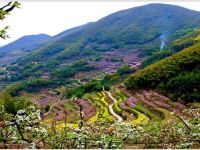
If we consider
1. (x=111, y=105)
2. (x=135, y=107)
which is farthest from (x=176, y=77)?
(x=111, y=105)

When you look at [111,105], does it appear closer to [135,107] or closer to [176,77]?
[135,107]

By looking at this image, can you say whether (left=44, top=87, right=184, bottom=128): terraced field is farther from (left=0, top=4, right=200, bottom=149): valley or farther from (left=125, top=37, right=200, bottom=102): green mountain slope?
(left=125, top=37, right=200, bottom=102): green mountain slope

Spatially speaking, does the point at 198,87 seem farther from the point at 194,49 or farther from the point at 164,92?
the point at 194,49

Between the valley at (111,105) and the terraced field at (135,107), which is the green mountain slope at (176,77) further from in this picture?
the terraced field at (135,107)

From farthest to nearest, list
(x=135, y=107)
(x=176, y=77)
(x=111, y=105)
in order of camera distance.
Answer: (x=111, y=105), (x=176, y=77), (x=135, y=107)

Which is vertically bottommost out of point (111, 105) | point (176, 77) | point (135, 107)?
point (111, 105)

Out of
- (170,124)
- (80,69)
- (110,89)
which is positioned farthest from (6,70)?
(170,124)

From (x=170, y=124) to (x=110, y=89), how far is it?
58007 mm

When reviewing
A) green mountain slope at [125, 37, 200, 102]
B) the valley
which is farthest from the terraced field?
green mountain slope at [125, 37, 200, 102]

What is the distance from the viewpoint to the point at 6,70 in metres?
184

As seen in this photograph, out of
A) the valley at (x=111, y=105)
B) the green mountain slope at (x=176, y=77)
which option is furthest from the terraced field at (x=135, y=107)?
the green mountain slope at (x=176, y=77)

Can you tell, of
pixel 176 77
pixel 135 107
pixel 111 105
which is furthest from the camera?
pixel 111 105

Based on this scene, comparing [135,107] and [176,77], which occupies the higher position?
[176,77]

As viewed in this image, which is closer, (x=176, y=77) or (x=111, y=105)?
(x=176, y=77)
